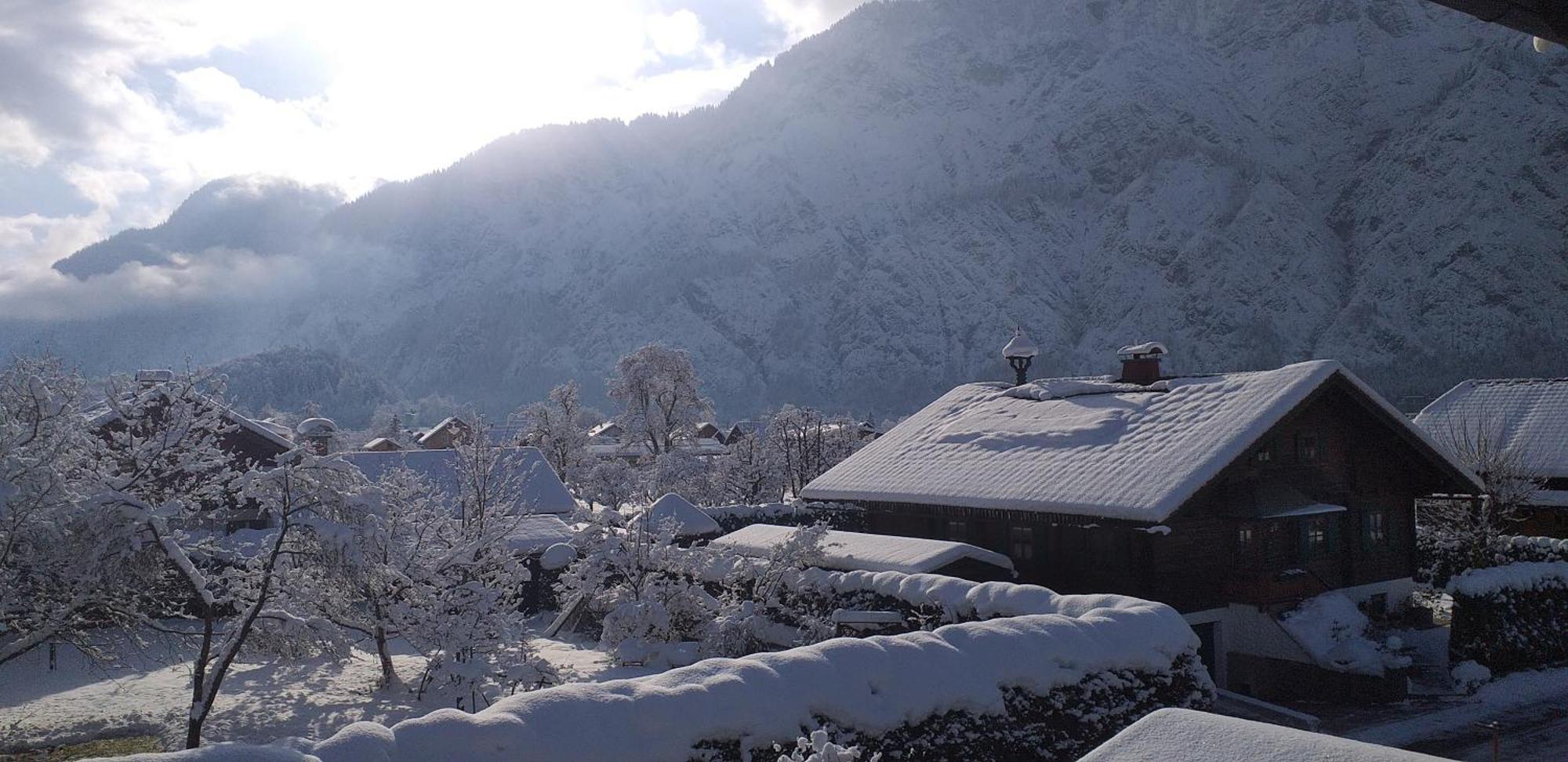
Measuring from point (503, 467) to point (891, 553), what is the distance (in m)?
22.0

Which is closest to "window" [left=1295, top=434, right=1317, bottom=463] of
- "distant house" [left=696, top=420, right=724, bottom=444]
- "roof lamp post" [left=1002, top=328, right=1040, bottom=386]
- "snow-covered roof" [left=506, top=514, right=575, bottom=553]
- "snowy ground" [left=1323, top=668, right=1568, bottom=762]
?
"snowy ground" [left=1323, top=668, right=1568, bottom=762]

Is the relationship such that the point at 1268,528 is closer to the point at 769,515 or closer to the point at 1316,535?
the point at 1316,535

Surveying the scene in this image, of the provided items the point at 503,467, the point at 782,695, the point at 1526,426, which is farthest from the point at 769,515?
the point at 1526,426

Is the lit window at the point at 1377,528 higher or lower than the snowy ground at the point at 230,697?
higher

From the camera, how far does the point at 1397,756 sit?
4.72 metres

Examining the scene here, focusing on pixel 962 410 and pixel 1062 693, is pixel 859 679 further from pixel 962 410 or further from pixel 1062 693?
pixel 962 410

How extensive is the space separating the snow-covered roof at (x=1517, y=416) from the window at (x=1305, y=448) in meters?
16.4

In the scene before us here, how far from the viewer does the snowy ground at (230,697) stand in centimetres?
1761

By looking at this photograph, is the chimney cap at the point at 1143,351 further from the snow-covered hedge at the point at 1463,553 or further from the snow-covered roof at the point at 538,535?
the snow-covered roof at the point at 538,535

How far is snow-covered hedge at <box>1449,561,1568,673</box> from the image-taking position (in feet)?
66.6

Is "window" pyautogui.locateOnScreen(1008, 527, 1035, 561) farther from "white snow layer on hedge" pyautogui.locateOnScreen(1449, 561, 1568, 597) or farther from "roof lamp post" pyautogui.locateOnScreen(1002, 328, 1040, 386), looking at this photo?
"roof lamp post" pyautogui.locateOnScreen(1002, 328, 1040, 386)

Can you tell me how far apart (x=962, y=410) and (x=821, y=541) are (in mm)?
9869

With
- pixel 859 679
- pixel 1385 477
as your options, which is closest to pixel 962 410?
pixel 1385 477

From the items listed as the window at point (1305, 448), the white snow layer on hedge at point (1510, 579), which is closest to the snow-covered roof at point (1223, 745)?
the white snow layer on hedge at point (1510, 579)
